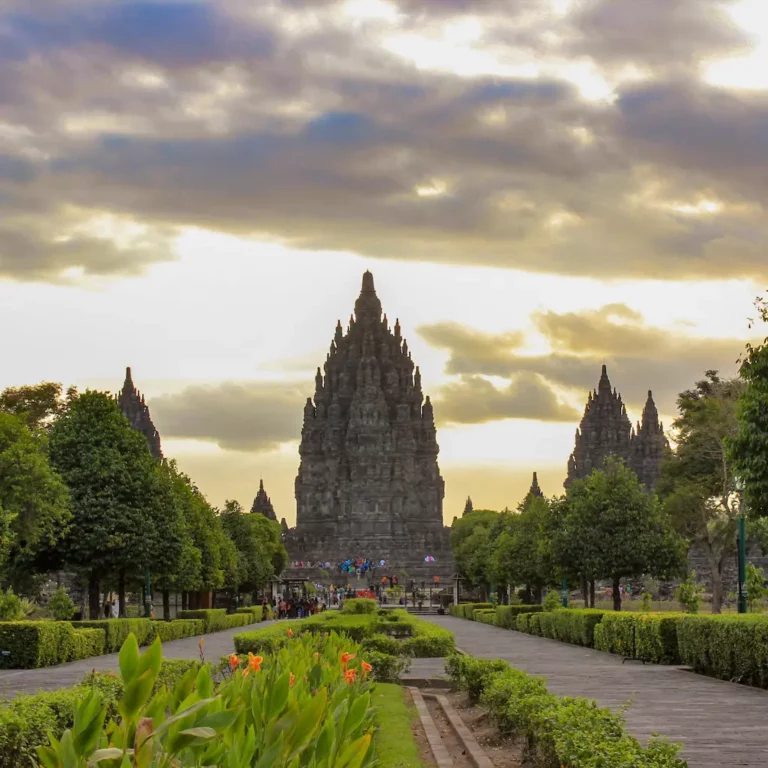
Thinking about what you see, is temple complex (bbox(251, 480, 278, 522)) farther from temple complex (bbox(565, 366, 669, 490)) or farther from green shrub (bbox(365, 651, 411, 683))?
green shrub (bbox(365, 651, 411, 683))

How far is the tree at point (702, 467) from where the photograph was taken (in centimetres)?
6881

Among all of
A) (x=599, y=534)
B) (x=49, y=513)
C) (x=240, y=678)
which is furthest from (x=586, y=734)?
(x=599, y=534)

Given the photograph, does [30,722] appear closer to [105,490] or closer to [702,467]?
[105,490]

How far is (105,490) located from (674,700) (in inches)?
1161

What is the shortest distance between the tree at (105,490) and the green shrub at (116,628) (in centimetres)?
518

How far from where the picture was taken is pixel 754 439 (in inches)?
908

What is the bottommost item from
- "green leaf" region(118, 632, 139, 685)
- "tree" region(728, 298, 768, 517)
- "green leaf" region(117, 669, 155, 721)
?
"green leaf" region(117, 669, 155, 721)

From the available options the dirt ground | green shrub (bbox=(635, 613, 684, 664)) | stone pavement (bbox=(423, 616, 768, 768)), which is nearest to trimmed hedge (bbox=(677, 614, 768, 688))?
stone pavement (bbox=(423, 616, 768, 768))

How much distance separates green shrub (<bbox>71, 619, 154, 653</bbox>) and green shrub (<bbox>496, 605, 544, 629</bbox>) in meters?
18.7

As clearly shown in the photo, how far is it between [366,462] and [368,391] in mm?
9833

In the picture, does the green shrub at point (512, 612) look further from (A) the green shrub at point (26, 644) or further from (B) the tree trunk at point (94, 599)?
(A) the green shrub at point (26, 644)

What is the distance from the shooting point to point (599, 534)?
47.3 metres

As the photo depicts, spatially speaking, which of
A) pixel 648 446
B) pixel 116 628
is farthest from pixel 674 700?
pixel 648 446

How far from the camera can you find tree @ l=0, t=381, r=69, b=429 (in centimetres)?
7362
